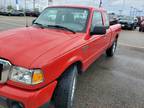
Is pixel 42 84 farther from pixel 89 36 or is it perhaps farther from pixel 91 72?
pixel 91 72

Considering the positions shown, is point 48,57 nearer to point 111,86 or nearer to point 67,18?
point 67,18

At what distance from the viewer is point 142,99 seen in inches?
157

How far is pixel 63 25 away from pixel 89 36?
0.57 meters

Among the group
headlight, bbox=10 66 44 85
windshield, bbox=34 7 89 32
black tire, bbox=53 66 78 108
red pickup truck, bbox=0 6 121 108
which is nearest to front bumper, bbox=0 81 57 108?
red pickup truck, bbox=0 6 121 108

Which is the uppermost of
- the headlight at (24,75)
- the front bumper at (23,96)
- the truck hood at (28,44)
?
the truck hood at (28,44)

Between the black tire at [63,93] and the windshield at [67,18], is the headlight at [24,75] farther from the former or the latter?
the windshield at [67,18]

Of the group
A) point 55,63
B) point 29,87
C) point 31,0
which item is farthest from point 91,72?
point 31,0

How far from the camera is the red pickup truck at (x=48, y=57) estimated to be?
2.39 m

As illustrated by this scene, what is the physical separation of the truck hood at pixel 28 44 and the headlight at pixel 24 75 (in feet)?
0.23

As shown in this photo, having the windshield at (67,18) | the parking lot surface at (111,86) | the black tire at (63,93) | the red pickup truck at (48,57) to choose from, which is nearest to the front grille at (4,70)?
the red pickup truck at (48,57)

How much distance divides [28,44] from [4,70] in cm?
63

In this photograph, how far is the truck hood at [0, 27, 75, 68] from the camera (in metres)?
2.46

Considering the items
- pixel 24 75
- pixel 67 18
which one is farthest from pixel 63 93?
pixel 67 18

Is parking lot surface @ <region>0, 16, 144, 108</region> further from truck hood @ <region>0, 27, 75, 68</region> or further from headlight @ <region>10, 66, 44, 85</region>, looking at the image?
headlight @ <region>10, 66, 44, 85</region>
